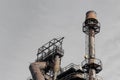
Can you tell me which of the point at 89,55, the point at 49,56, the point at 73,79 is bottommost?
the point at 73,79

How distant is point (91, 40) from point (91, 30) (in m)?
2.06

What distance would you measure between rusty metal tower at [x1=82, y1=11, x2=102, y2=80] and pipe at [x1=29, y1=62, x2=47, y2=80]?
9.39 m

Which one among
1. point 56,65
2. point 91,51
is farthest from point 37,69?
point 91,51

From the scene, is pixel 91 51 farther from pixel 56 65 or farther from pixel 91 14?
pixel 56 65

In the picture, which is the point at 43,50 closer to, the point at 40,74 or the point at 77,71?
the point at 40,74

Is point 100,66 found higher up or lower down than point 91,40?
lower down

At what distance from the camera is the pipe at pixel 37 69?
6588 cm

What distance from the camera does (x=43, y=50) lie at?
76.3m

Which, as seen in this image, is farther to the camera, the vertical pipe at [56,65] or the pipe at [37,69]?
the vertical pipe at [56,65]

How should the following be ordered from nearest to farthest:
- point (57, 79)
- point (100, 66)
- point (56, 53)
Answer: point (100, 66) < point (57, 79) < point (56, 53)

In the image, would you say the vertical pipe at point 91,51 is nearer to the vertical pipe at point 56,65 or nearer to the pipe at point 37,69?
the vertical pipe at point 56,65

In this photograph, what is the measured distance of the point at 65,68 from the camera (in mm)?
65750

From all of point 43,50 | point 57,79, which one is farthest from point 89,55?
point 43,50

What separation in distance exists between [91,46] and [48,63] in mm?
11848
